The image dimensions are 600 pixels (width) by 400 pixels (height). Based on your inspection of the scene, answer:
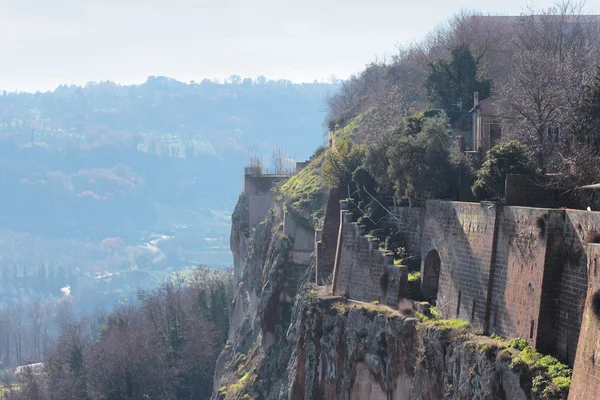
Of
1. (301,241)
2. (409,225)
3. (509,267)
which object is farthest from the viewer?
(301,241)

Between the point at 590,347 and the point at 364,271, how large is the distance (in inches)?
633

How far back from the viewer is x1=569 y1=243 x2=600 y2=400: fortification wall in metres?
19.6

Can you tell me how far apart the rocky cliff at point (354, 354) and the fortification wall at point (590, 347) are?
42.6 inches

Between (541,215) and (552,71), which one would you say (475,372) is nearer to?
(541,215)

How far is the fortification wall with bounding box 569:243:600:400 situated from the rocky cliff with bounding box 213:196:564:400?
108cm

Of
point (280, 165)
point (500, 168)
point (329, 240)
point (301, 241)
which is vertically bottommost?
point (301, 241)

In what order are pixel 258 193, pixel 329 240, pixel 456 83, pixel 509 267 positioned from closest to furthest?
pixel 509 267, pixel 329 240, pixel 456 83, pixel 258 193

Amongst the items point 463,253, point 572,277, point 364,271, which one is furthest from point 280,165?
point 572,277

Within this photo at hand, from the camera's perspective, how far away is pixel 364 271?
35.6m

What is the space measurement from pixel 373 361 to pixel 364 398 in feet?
5.52

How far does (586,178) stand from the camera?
26.8 metres

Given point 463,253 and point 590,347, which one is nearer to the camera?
point 590,347

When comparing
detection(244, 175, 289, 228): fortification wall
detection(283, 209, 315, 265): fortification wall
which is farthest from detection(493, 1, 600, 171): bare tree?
detection(244, 175, 289, 228): fortification wall

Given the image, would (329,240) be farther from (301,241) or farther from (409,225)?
(301,241)
